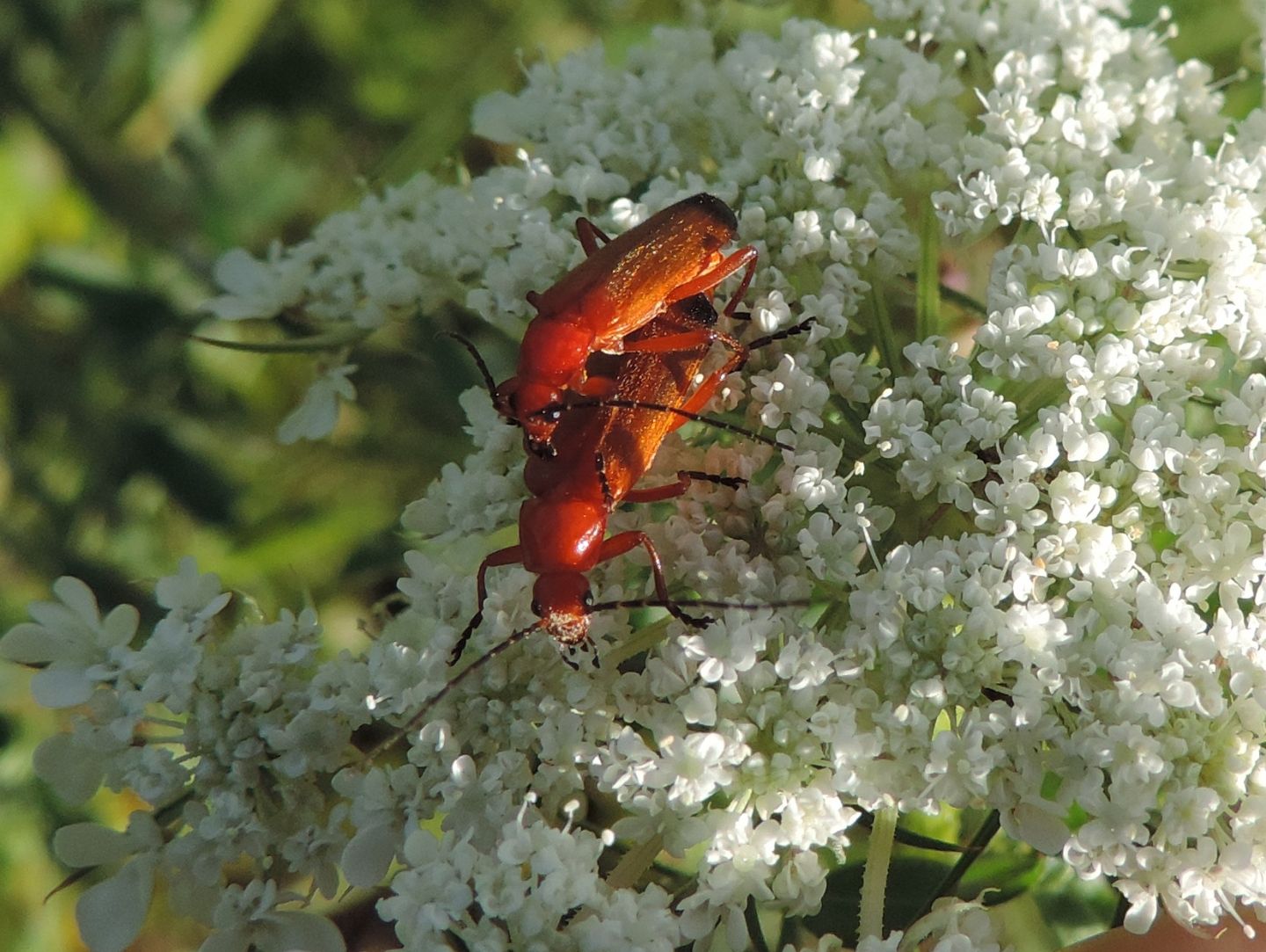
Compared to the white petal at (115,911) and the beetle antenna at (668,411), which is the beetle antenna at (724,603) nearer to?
the beetle antenna at (668,411)

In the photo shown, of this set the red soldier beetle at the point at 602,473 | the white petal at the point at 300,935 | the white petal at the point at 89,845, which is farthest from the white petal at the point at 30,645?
the red soldier beetle at the point at 602,473

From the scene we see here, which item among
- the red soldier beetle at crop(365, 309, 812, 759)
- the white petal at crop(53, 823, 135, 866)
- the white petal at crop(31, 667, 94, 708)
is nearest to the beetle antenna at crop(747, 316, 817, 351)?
the red soldier beetle at crop(365, 309, 812, 759)

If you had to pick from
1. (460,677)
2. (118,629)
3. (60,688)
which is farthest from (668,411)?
(60,688)

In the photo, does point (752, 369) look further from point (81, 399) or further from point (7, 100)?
point (7, 100)

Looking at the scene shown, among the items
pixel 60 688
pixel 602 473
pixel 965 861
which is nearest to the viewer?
pixel 965 861

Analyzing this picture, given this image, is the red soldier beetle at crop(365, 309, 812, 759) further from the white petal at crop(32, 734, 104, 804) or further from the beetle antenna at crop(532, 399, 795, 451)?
the white petal at crop(32, 734, 104, 804)

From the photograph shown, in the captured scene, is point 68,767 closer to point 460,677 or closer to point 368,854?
point 368,854

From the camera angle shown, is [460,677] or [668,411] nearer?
[460,677]
